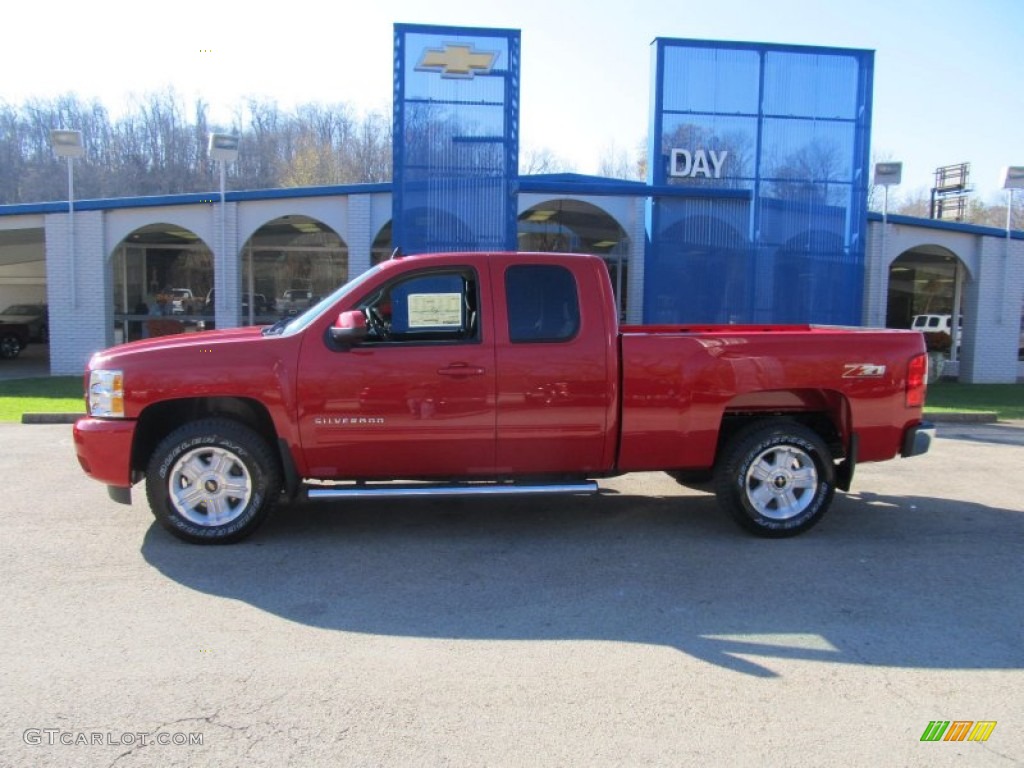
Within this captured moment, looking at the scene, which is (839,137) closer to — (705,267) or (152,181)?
(705,267)

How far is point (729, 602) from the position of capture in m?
4.72

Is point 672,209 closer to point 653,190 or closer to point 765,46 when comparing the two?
point 653,190

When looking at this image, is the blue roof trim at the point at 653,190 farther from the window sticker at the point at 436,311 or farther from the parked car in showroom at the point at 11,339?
the parked car in showroom at the point at 11,339

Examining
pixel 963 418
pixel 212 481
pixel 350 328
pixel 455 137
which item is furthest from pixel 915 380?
pixel 455 137

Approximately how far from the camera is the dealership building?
1291 cm

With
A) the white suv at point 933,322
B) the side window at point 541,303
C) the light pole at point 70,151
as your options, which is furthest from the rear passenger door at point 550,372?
the white suv at point 933,322

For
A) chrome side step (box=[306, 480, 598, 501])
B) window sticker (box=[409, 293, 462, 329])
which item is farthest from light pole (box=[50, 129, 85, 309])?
chrome side step (box=[306, 480, 598, 501])

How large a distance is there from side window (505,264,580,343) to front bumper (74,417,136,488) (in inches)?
107

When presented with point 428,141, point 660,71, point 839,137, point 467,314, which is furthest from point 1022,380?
point 467,314

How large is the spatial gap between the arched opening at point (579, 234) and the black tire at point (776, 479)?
43.1 ft

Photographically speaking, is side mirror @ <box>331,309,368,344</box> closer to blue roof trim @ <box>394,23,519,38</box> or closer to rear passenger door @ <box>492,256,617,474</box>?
rear passenger door @ <box>492,256,617,474</box>

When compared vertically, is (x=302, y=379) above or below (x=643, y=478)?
above

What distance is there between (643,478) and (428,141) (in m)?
7.36

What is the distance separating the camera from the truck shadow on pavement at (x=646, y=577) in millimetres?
4242
